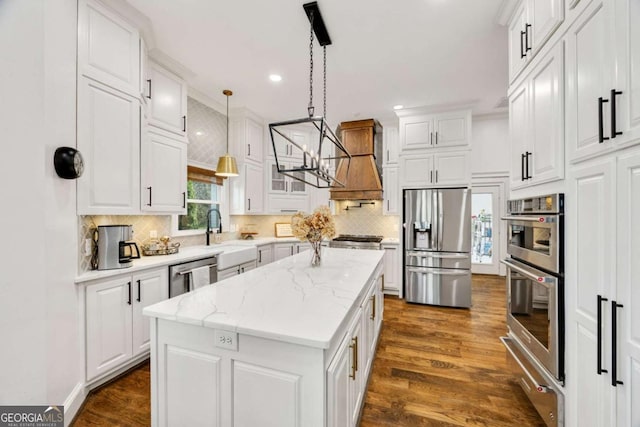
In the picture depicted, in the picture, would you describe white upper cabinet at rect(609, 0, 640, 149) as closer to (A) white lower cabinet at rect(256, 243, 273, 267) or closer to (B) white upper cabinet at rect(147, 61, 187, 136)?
(B) white upper cabinet at rect(147, 61, 187, 136)

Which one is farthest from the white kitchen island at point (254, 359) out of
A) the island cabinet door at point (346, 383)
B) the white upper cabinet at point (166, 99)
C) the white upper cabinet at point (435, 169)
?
the white upper cabinet at point (435, 169)

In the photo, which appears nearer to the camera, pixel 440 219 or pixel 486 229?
pixel 440 219

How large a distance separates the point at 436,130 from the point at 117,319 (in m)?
4.49

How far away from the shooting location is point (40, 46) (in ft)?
5.08

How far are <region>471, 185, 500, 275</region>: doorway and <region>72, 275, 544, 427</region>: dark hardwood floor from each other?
8.08 ft

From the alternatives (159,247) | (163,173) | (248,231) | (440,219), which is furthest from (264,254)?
(440,219)

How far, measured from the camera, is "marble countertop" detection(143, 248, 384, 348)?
1.08 meters

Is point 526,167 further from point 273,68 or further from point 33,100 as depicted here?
point 33,100

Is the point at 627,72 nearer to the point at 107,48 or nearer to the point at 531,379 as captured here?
the point at 531,379

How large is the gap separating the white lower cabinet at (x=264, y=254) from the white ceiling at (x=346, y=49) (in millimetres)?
2255

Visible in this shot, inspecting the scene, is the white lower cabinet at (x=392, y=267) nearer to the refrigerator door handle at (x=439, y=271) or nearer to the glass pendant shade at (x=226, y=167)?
the refrigerator door handle at (x=439, y=271)

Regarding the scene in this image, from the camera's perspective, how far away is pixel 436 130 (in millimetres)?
4094

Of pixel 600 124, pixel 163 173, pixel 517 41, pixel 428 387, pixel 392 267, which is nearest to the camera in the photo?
pixel 600 124

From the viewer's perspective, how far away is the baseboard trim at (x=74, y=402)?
1719 mm
